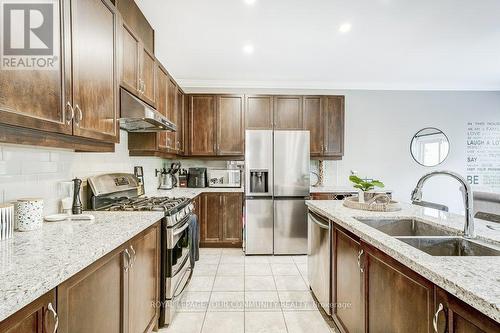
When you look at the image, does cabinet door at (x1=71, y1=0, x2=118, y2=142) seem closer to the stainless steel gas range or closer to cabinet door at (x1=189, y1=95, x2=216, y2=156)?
the stainless steel gas range

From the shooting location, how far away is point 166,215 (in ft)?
6.49

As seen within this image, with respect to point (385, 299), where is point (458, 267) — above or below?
above

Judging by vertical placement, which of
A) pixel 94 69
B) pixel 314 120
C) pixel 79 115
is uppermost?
pixel 314 120

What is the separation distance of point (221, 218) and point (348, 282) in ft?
7.91

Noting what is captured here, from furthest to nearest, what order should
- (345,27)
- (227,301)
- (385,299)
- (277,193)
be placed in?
(277,193), (345,27), (227,301), (385,299)

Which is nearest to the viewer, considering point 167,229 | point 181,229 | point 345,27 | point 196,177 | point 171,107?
point 167,229

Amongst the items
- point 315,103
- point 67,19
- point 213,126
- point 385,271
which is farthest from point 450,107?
point 67,19

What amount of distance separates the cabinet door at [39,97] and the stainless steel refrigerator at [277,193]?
254cm

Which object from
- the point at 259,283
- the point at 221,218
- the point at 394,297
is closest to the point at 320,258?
the point at 259,283

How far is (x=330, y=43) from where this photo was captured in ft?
9.79

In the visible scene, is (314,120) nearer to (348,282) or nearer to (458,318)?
(348,282)

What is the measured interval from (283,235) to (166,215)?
208cm

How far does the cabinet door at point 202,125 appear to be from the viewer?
4043 mm

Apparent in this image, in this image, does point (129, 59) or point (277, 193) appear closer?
point (129, 59)
